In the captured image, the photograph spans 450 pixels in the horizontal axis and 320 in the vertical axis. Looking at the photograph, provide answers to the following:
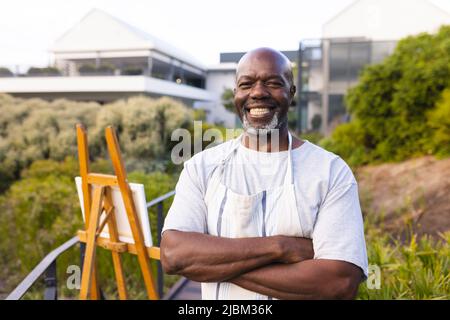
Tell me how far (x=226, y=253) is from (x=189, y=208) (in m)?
0.18

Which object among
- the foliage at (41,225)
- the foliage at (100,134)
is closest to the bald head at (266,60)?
the foliage at (41,225)

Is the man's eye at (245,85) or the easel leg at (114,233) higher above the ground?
the man's eye at (245,85)

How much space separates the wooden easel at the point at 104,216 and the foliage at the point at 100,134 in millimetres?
5641

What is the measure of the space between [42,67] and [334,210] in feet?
61.8

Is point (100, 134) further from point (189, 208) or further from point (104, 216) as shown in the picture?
point (189, 208)

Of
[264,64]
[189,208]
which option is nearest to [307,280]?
[189,208]

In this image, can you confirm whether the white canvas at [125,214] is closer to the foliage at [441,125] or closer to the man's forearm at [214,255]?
the man's forearm at [214,255]

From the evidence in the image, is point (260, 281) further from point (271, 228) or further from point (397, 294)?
point (397, 294)

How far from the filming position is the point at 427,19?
9.59 meters

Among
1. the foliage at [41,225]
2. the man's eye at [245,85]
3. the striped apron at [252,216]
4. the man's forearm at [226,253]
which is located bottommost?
the foliage at [41,225]

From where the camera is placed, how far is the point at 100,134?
9.13 meters

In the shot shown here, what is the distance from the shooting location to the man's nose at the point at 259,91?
124cm

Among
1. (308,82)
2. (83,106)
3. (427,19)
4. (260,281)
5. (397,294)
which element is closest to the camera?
(260,281)
